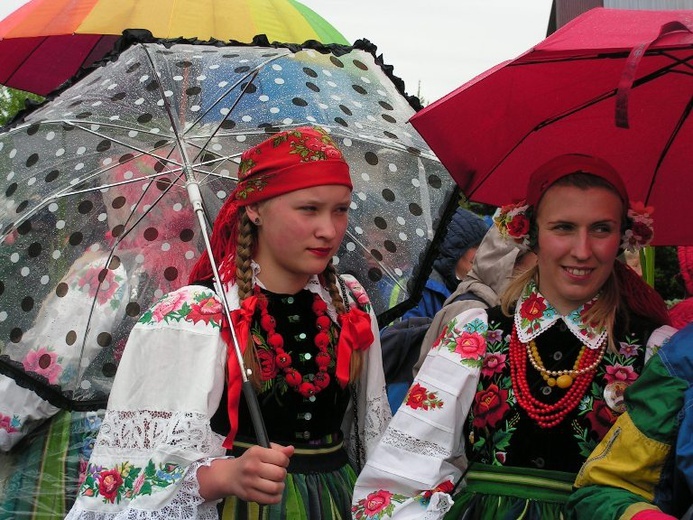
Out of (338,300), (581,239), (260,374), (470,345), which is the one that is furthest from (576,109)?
(260,374)

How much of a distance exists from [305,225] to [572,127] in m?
0.91

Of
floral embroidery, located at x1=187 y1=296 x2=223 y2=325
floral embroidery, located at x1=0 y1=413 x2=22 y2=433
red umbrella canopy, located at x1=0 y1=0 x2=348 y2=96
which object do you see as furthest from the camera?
red umbrella canopy, located at x1=0 y1=0 x2=348 y2=96

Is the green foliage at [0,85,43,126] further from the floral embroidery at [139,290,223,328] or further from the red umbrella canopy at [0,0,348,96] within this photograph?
the floral embroidery at [139,290,223,328]

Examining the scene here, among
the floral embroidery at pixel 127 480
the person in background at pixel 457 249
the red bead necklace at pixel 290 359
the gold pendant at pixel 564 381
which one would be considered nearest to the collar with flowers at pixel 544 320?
the gold pendant at pixel 564 381

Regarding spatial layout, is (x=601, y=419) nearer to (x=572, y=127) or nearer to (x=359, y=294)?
(x=359, y=294)

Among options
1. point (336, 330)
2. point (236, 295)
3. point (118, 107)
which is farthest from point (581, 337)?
point (118, 107)

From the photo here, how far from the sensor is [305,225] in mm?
2855

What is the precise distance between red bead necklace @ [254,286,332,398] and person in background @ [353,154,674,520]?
9.8 inches

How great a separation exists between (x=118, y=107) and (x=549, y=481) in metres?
1.65

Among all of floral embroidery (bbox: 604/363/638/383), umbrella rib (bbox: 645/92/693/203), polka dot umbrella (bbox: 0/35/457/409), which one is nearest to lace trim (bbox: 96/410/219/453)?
polka dot umbrella (bbox: 0/35/457/409)

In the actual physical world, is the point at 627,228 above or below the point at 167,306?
above

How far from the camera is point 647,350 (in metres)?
2.77

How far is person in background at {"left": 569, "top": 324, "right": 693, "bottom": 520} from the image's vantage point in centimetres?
220

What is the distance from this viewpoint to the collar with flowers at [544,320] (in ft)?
9.27
